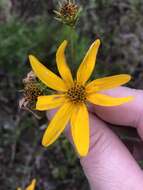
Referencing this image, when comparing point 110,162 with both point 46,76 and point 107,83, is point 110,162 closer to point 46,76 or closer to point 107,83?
point 107,83

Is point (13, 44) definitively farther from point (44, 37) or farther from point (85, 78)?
point (85, 78)

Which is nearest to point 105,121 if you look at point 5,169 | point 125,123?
point 125,123


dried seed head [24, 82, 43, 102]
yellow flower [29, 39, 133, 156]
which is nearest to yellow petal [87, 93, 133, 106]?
yellow flower [29, 39, 133, 156]

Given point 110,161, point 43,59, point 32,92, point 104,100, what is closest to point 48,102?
point 32,92

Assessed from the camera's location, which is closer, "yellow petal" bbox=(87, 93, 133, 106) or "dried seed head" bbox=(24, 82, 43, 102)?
"yellow petal" bbox=(87, 93, 133, 106)

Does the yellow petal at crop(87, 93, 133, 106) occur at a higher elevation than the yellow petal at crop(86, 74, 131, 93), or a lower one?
lower

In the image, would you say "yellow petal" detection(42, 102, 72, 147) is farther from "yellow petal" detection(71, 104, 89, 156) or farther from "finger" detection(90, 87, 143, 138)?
"finger" detection(90, 87, 143, 138)

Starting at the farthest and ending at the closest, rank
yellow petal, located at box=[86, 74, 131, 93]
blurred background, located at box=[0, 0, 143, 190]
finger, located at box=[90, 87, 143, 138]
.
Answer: blurred background, located at box=[0, 0, 143, 190] < finger, located at box=[90, 87, 143, 138] < yellow petal, located at box=[86, 74, 131, 93]
